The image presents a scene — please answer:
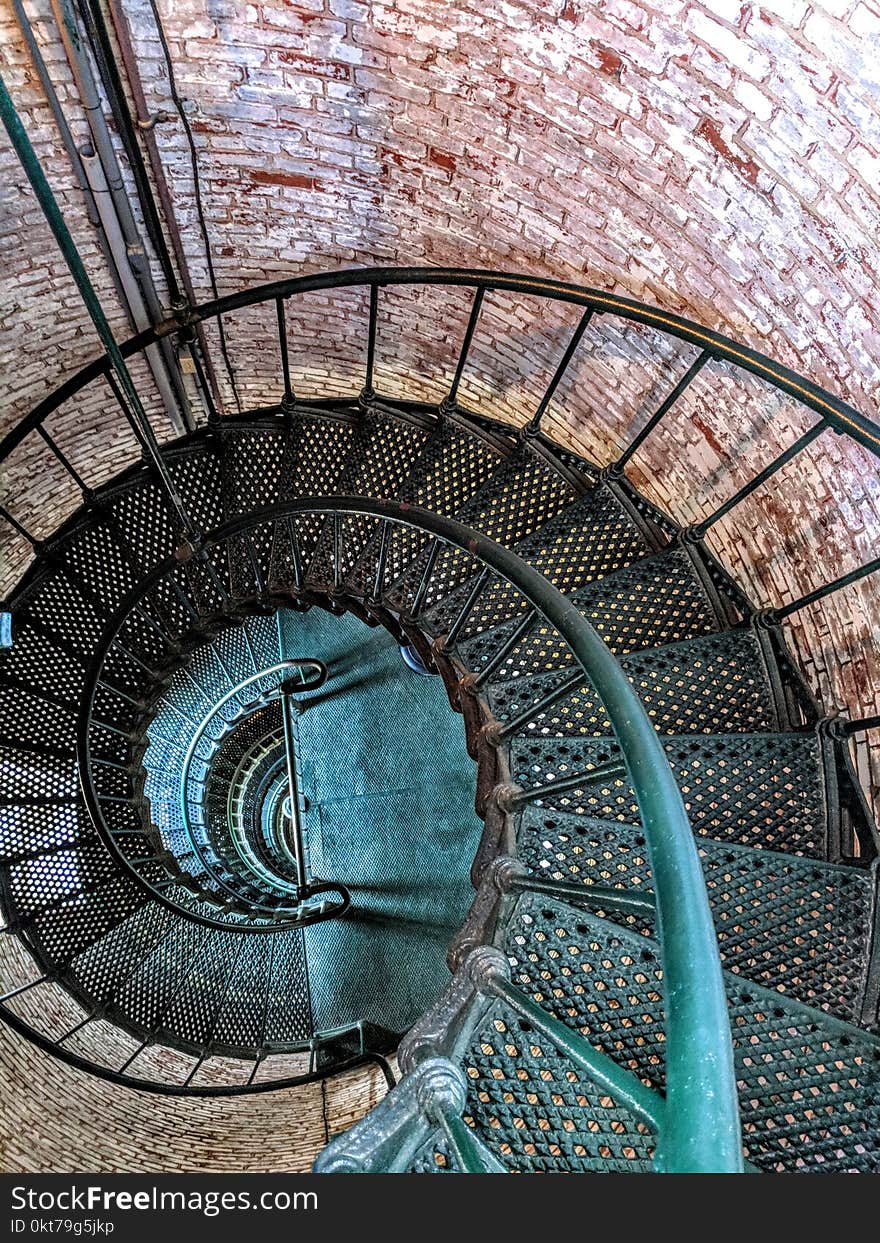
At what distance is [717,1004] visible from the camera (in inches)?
52.9

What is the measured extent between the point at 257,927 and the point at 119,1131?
141 cm

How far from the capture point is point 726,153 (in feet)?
8.00

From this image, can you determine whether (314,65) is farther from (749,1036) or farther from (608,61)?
(749,1036)

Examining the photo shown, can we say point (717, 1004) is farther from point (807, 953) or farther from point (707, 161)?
point (707, 161)

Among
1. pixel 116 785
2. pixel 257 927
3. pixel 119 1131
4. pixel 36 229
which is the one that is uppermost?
pixel 36 229

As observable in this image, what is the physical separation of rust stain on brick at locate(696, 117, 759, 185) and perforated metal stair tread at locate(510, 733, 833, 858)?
70.2 inches

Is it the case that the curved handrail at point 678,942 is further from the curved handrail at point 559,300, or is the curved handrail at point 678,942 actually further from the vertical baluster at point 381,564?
the vertical baluster at point 381,564

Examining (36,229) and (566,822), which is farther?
(36,229)

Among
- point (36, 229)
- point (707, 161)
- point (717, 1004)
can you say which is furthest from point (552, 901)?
point (36, 229)

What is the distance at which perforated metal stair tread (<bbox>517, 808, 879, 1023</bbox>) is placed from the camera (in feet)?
7.79

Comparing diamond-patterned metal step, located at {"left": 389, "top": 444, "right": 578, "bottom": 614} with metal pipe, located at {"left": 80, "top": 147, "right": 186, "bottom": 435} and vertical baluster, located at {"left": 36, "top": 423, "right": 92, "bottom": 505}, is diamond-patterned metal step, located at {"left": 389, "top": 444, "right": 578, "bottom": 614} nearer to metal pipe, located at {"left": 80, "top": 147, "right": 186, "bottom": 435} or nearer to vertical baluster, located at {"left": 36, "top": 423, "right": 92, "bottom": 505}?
vertical baluster, located at {"left": 36, "top": 423, "right": 92, "bottom": 505}

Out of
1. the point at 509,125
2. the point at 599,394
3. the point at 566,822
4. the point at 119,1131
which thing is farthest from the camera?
the point at 119,1131

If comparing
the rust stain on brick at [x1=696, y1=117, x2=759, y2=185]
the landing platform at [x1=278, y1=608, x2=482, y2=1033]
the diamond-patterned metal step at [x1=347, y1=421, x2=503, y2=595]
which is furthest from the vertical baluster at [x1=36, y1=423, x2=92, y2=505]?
the rust stain on brick at [x1=696, y1=117, x2=759, y2=185]

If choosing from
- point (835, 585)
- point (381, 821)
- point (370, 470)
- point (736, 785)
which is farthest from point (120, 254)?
point (381, 821)
